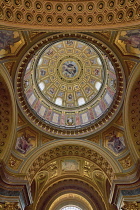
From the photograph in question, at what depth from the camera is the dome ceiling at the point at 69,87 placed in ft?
55.7

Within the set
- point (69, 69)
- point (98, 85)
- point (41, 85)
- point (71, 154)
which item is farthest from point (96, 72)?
point (71, 154)

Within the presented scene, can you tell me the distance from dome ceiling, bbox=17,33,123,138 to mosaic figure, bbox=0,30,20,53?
430 centimetres

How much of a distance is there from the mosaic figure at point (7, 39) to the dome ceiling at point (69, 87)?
14.1ft

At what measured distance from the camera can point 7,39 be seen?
10945 millimetres

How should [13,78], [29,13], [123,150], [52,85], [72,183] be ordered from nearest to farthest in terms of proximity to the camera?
[29,13]
[13,78]
[123,150]
[72,183]
[52,85]

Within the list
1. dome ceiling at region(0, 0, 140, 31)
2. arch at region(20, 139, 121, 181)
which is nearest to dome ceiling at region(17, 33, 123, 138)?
arch at region(20, 139, 121, 181)

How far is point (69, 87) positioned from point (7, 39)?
13.3 meters

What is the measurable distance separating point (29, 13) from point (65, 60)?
14494 millimetres

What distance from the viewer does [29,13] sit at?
870 centimetres

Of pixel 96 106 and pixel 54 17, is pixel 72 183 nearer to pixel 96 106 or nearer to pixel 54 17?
pixel 96 106

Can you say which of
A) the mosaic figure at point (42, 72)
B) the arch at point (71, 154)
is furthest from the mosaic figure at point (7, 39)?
the mosaic figure at point (42, 72)

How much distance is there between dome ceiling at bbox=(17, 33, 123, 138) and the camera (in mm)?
16975

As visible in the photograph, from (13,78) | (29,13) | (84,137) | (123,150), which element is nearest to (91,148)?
(84,137)

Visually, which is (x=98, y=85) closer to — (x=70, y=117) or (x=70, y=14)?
(x=70, y=117)
